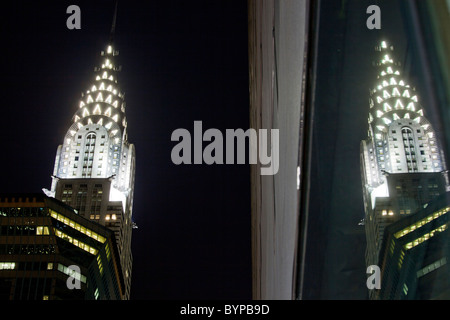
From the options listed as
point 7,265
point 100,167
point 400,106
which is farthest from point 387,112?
point 100,167

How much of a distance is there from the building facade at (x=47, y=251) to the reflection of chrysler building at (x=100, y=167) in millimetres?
21619

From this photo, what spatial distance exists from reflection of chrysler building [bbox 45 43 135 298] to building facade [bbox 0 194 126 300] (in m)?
21.6

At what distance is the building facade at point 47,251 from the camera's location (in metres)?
77.6

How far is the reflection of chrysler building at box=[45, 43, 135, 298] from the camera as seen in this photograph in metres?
110

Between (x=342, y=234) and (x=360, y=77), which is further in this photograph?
(x=342, y=234)

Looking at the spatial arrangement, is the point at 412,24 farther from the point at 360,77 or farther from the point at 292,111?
the point at 292,111

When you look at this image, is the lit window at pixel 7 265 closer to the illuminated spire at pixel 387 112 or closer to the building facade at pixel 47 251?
the building facade at pixel 47 251

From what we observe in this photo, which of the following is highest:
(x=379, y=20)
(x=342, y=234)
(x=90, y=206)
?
(x=90, y=206)

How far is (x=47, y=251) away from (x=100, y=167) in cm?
3617

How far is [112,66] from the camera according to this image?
140 meters

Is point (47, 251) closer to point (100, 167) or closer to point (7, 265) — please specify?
point (7, 265)
